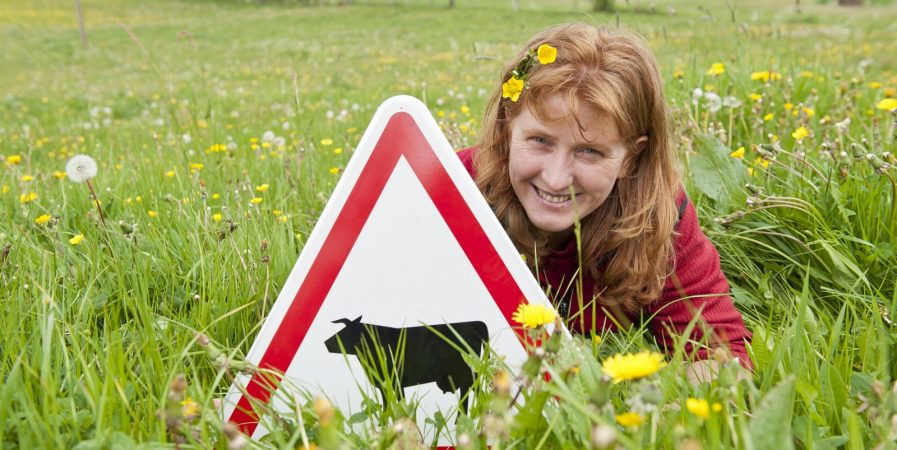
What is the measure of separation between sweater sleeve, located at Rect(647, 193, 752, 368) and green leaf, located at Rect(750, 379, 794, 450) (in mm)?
938

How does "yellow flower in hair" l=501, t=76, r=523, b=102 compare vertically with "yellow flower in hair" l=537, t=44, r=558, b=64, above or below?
below

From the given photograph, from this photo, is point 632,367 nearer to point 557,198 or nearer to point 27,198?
point 557,198

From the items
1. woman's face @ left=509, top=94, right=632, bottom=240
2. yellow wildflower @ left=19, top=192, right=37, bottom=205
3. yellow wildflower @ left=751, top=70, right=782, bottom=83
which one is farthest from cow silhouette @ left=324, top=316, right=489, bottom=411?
yellow wildflower @ left=751, top=70, right=782, bottom=83

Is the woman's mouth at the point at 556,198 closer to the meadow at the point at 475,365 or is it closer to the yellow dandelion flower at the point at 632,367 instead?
the meadow at the point at 475,365

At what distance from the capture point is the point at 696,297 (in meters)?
2.22

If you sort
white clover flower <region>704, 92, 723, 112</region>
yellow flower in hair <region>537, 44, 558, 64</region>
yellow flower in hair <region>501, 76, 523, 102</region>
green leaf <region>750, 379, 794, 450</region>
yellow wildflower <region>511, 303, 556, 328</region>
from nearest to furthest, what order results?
green leaf <region>750, 379, 794, 450</region> → yellow wildflower <region>511, 303, 556, 328</region> → yellow flower in hair <region>537, 44, 558, 64</region> → yellow flower in hair <region>501, 76, 523, 102</region> → white clover flower <region>704, 92, 723, 112</region>

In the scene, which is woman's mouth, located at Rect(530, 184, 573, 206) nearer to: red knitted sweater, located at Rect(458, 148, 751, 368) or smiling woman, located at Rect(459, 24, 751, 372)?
smiling woman, located at Rect(459, 24, 751, 372)

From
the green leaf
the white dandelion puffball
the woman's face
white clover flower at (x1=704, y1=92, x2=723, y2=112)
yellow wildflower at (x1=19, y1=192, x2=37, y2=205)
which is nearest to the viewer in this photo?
the green leaf

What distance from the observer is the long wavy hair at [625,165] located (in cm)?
214

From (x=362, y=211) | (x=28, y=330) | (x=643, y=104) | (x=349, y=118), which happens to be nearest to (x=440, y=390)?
(x=362, y=211)

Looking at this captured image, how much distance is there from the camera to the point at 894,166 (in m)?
Answer: 2.17

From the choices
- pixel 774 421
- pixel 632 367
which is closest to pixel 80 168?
pixel 632 367

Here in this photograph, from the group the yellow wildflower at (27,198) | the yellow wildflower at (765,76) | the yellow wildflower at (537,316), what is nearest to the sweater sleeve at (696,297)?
the yellow wildflower at (537,316)

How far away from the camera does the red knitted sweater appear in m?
2.14
